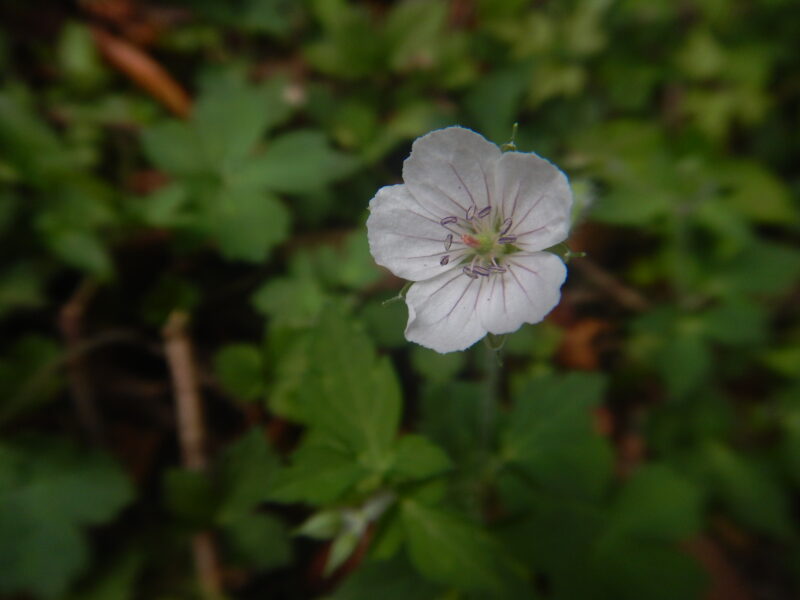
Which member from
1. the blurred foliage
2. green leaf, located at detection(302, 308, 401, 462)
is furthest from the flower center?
green leaf, located at detection(302, 308, 401, 462)

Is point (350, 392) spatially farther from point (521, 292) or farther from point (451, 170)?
point (451, 170)

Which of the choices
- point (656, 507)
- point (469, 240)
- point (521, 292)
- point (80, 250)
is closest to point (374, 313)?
point (469, 240)

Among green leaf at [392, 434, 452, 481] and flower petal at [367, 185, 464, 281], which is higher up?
flower petal at [367, 185, 464, 281]

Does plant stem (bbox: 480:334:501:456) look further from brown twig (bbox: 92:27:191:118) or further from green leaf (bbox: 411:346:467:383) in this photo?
brown twig (bbox: 92:27:191:118)

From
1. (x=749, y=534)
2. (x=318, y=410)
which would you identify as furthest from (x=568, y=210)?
(x=749, y=534)

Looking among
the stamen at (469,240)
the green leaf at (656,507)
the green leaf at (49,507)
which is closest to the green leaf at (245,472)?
the green leaf at (49,507)

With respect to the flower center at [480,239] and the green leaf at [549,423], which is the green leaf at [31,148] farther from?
the green leaf at [549,423]
